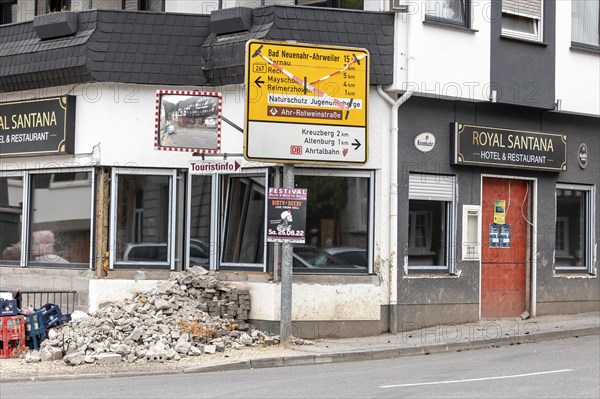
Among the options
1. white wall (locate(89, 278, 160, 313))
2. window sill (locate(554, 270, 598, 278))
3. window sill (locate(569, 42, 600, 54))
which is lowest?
white wall (locate(89, 278, 160, 313))

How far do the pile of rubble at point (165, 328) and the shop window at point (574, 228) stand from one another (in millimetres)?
7230

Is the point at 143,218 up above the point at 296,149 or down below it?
below

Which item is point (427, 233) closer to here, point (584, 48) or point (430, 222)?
point (430, 222)

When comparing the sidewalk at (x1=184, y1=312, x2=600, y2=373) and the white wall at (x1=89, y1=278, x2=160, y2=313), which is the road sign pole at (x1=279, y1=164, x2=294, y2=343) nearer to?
the sidewalk at (x1=184, y1=312, x2=600, y2=373)

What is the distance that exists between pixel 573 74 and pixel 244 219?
7.54m

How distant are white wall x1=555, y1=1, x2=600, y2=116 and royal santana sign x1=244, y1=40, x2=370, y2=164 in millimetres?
5233

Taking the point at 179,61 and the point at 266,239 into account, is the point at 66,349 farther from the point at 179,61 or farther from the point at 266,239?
the point at 179,61

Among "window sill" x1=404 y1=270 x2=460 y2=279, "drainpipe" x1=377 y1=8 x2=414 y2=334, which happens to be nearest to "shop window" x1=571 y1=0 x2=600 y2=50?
"drainpipe" x1=377 y1=8 x2=414 y2=334

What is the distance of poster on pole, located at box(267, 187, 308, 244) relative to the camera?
17016mm

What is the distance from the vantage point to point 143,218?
747 inches

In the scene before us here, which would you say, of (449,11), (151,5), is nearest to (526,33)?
(449,11)

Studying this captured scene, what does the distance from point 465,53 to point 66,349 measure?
29.5 ft

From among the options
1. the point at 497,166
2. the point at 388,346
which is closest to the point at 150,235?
the point at 388,346

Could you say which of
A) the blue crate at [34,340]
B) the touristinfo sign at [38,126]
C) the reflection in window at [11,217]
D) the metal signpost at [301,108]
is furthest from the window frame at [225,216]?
the reflection in window at [11,217]
